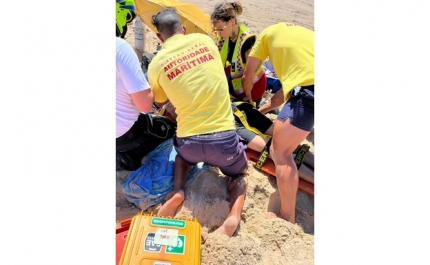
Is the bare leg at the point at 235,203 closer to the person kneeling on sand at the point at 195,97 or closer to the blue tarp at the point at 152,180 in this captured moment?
the person kneeling on sand at the point at 195,97

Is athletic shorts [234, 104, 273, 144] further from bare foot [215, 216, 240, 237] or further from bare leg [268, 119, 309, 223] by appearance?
bare foot [215, 216, 240, 237]

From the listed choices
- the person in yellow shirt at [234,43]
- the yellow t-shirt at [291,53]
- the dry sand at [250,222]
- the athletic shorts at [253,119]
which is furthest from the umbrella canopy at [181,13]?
the dry sand at [250,222]

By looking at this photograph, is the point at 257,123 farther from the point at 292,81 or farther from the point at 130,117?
the point at 130,117

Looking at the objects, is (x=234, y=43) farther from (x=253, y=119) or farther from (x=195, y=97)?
(x=195, y=97)

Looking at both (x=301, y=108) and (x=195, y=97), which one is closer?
(x=195, y=97)

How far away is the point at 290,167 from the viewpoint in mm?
2189

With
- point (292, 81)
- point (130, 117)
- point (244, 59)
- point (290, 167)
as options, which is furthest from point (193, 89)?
point (244, 59)

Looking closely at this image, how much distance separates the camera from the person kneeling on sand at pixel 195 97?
1966 millimetres

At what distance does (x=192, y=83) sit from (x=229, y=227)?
84 centimetres

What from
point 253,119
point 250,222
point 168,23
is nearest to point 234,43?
point 253,119

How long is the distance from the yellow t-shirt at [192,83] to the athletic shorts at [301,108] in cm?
40

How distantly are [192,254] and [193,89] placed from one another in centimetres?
88

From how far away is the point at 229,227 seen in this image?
196 cm

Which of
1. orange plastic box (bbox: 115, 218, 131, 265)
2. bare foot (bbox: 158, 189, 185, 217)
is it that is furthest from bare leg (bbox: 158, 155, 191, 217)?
orange plastic box (bbox: 115, 218, 131, 265)
